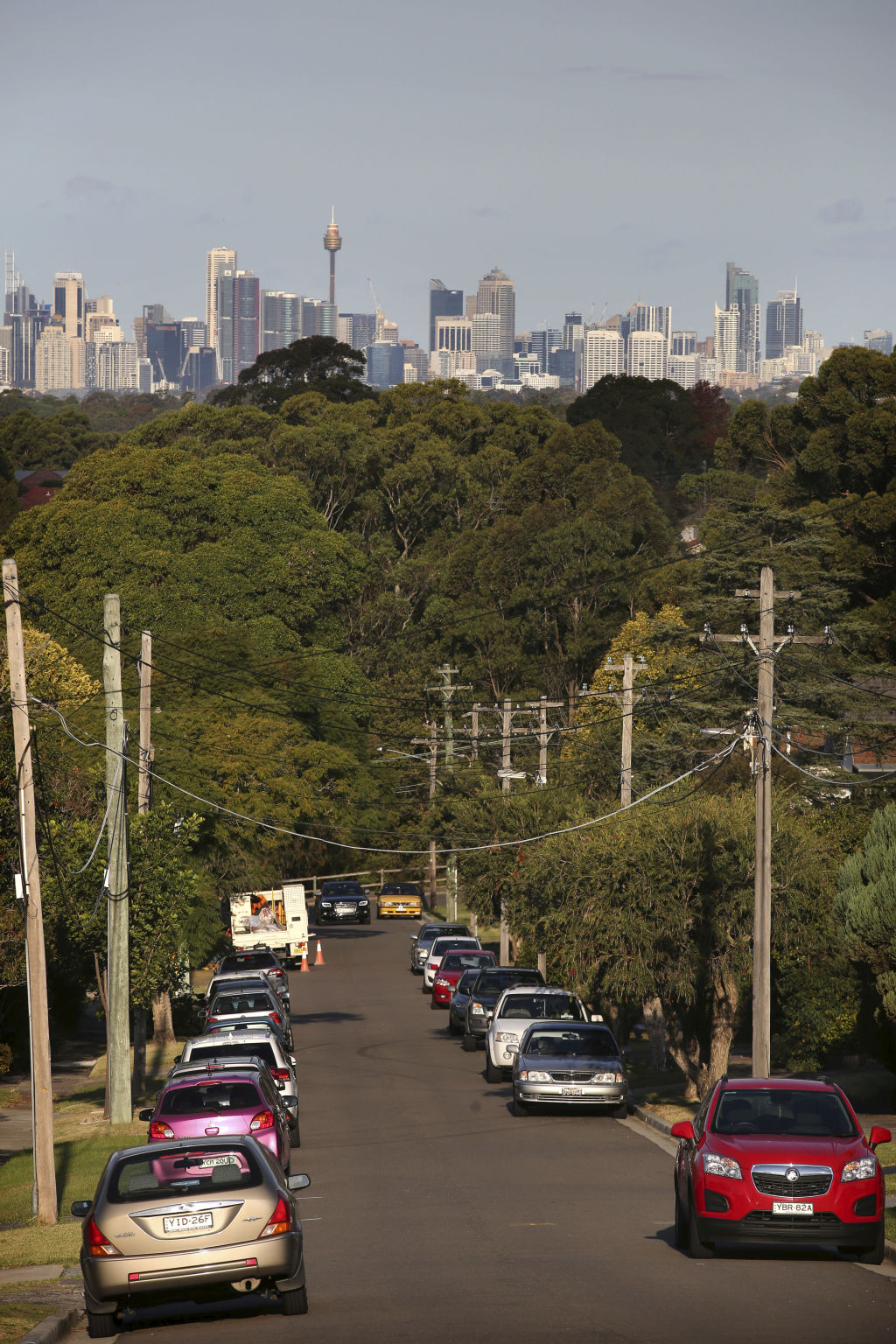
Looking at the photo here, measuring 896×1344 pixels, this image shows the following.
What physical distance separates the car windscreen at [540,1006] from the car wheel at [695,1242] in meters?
15.6

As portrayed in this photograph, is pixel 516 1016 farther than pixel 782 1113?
Yes

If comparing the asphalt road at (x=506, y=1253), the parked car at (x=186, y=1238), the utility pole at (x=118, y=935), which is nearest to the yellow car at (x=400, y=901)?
the asphalt road at (x=506, y=1253)

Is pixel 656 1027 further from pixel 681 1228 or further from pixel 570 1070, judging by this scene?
pixel 681 1228

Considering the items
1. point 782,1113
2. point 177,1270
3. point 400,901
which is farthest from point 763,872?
point 400,901

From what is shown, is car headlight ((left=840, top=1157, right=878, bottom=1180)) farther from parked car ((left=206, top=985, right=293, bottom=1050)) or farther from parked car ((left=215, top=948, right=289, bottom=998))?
parked car ((left=215, top=948, right=289, bottom=998))

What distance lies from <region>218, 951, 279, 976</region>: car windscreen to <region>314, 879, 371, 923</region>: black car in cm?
2588

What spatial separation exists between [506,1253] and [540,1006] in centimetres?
1627

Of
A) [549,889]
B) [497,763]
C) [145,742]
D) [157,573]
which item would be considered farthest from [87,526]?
[549,889]

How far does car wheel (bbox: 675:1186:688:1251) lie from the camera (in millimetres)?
14453

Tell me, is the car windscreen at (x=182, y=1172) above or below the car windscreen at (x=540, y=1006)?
above

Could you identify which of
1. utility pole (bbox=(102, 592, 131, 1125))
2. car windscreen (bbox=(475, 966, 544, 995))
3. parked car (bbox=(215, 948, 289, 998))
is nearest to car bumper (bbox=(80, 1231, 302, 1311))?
utility pole (bbox=(102, 592, 131, 1125))

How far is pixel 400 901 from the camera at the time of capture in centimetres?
7500

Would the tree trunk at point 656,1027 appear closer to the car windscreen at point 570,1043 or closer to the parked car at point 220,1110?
the car windscreen at point 570,1043

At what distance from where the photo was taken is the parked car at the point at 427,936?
174 feet
